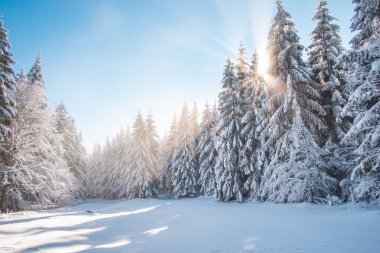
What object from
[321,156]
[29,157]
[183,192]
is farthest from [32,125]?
[183,192]

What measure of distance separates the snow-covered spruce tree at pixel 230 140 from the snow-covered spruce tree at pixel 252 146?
96 centimetres

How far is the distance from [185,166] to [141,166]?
7.51m

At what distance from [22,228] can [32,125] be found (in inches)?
439

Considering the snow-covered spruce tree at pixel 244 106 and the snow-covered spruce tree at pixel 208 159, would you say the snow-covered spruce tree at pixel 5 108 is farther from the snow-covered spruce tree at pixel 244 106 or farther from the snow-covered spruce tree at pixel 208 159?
the snow-covered spruce tree at pixel 208 159

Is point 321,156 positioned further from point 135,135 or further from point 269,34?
point 135,135

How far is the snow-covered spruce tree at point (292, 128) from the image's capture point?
16375 mm

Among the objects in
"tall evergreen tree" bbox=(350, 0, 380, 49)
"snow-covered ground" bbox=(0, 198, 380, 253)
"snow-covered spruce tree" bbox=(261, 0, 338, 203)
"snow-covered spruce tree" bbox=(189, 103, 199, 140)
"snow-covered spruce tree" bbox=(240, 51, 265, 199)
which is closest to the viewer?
"snow-covered ground" bbox=(0, 198, 380, 253)

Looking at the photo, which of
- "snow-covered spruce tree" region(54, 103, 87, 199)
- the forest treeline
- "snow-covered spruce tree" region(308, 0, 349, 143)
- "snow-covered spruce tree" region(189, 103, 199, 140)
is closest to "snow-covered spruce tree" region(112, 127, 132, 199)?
"snow-covered spruce tree" region(54, 103, 87, 199)

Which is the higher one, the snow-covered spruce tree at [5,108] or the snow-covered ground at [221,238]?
the snow-covered spruce tree at [5,108]

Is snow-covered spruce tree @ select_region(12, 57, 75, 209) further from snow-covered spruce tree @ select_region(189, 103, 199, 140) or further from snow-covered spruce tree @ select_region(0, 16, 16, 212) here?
snow-covered spruce tree @ select_region(189, 103, 199, 140)

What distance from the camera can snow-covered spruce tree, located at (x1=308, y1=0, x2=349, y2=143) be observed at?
1845 cm

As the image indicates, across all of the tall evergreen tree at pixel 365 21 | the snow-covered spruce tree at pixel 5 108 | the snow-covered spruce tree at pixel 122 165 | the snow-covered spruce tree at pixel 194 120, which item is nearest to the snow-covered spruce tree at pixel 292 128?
the tall evergreen tree at pixel 365 21

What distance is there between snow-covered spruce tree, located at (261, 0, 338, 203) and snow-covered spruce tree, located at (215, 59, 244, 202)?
4733mm

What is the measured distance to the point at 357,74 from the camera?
11414mm
